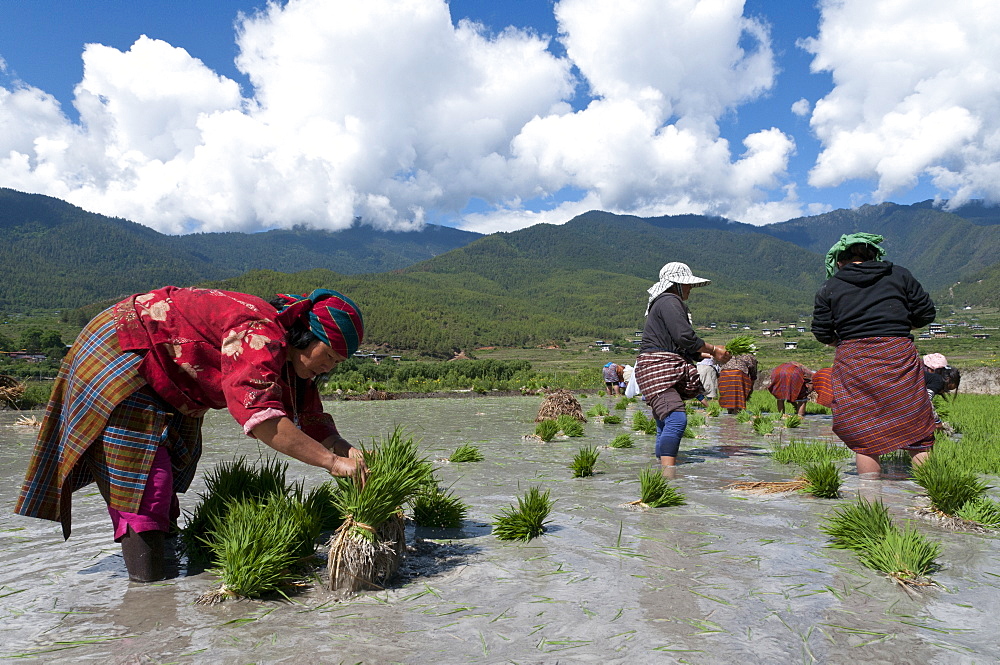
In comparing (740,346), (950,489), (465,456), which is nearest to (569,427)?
(740,346)

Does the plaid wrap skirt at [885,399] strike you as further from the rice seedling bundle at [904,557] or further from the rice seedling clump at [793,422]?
the rice seedling clump at [793,422]

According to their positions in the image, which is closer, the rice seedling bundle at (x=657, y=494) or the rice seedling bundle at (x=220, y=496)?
the rice seedling bundle at (x=220, y=496)

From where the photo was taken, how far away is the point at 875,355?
183 inches

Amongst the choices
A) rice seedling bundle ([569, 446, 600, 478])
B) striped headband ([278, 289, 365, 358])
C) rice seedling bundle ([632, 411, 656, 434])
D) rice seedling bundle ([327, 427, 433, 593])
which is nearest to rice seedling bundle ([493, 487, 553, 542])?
rice seedling bundle ([327, 427, 433, 593])

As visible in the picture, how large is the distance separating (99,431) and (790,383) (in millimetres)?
11009

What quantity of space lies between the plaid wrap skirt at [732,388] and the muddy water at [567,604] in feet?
30.1

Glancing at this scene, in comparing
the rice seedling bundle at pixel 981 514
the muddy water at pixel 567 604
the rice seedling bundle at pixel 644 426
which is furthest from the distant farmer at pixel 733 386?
the rice seedling bundle at pixel 981 514

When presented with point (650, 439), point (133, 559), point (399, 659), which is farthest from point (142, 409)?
point (650, 439)

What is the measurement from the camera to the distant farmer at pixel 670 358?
5355 mm

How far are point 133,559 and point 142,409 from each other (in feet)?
2.12

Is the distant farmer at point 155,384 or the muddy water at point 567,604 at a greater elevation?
the distant farmer at point 155,384

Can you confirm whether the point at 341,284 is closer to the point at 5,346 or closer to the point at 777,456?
the point at 5,346

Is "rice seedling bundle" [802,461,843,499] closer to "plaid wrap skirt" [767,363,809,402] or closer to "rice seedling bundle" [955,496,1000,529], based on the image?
"rice seedling bundle" [955,496,1000,529]

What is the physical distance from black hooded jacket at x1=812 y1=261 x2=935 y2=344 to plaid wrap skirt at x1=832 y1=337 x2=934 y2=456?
10 centimetres
